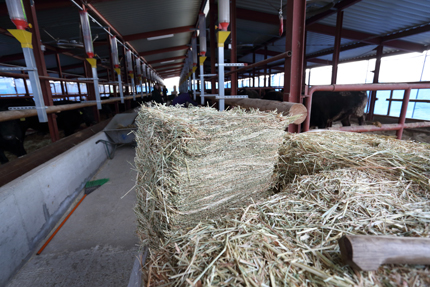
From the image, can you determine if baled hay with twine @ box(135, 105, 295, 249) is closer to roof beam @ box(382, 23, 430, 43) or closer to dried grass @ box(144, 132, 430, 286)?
dried grass @ box(144, 132, 430, 286)

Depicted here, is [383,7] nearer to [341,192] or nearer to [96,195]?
[341,192]

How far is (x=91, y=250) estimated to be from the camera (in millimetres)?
2514

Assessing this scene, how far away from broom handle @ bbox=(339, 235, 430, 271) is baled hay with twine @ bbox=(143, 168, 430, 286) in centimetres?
5

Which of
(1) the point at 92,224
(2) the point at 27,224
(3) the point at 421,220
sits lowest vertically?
(1) the point at 92,224

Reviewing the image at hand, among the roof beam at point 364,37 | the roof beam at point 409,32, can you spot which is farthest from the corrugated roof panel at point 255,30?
the roof beam at point 409,32

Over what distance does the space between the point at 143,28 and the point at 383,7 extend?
31.3 feet

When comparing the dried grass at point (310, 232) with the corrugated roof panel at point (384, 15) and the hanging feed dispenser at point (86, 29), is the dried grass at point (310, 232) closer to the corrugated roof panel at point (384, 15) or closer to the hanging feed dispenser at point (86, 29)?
the hanging feed dispenser at point (86, 29)

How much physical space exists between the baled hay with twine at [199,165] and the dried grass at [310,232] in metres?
0.24

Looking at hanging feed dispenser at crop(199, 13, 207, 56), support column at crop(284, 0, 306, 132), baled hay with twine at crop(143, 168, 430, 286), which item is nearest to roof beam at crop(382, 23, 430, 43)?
hanging feed dispenser at crop(199, 13, 207, 56)

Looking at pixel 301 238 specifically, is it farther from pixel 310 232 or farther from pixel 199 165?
pixel 199 165

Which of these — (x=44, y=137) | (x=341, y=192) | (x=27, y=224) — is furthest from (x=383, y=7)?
(x=44, y=137)

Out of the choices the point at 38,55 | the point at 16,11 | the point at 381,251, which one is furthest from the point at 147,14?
the point at 381,251

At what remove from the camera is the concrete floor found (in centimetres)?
215

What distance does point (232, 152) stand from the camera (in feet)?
4.91
